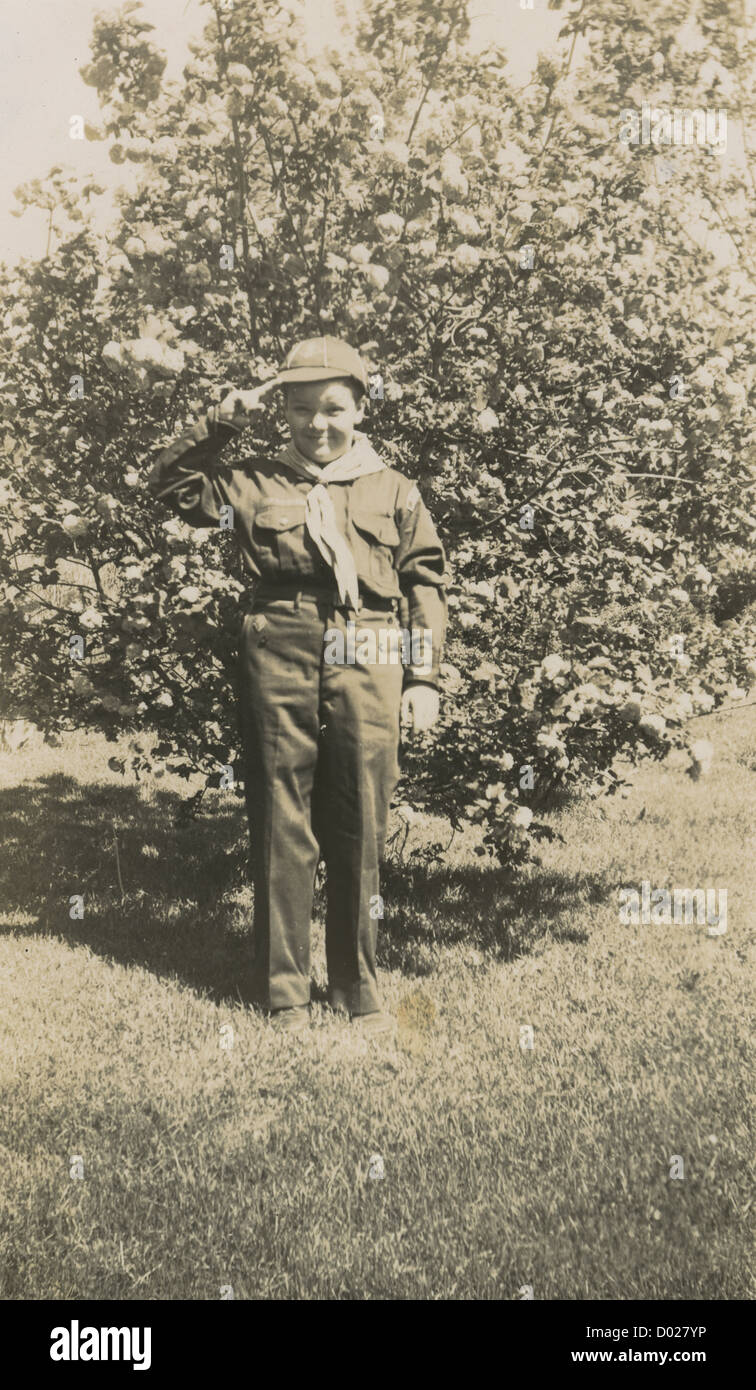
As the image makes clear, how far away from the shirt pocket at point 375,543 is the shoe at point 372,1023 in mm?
1478

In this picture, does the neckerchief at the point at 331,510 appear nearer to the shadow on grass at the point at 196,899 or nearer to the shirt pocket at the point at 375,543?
Result: the shirt pocket at the point at 375,543

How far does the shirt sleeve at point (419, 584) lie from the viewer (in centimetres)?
421

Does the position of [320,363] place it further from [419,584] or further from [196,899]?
[196,899]

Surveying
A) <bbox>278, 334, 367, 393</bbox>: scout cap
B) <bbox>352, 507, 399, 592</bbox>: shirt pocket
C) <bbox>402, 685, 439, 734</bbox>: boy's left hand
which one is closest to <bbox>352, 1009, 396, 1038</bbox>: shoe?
<bbox>402, 685, 439, 734</bbox>: boy's left hand

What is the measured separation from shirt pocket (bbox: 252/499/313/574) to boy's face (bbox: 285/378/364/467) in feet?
0.71

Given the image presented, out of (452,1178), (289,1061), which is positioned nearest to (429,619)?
(289,1061)

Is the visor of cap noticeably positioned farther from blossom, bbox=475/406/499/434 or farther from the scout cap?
blossom, bbox=475/406/499/434

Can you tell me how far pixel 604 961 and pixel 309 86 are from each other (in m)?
3.54

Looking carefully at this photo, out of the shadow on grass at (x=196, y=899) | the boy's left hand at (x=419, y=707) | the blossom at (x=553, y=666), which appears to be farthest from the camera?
the shadow on grass at (x=196, y=899)

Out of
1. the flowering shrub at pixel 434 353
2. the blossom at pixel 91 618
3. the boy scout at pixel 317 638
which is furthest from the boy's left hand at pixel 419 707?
the blossom at pixel 91 618

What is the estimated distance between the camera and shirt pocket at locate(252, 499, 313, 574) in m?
4.04

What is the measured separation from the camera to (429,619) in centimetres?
423
